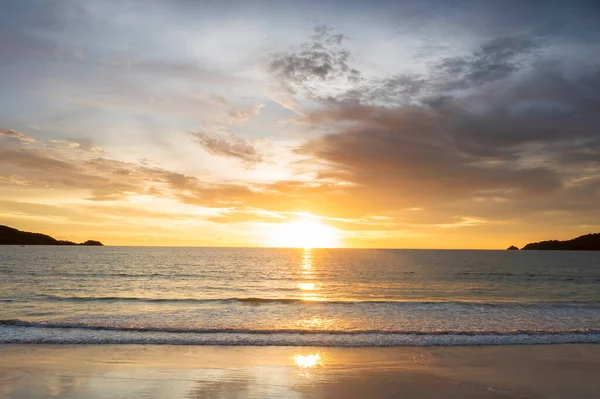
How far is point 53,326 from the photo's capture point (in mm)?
23156

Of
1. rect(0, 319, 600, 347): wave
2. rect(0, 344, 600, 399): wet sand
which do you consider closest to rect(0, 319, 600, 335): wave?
rect(0, 319, 600, 347): wave

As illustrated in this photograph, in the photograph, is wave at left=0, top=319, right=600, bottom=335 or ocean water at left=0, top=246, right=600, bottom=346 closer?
ocean water at left=0, top=246, right=600, bottom=346

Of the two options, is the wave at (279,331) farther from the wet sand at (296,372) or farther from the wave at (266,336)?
the wet sand at (296,372)

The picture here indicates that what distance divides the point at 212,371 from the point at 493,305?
93.2ft

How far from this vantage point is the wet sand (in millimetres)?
12781

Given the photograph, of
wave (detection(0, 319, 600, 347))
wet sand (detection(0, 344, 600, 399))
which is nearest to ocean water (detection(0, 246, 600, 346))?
wave (detection(0, 319, 600, 347))

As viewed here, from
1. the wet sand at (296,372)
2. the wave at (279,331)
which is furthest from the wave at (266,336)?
the wet sand at (296,372)

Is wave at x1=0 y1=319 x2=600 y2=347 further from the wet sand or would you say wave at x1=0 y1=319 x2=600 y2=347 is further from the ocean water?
the wet sand

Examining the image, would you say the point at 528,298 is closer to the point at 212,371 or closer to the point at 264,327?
the point at 264,327

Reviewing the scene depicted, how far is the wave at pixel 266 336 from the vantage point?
19734 millimetres

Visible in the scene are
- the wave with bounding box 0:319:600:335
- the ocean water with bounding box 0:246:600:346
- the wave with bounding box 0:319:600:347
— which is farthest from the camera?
the wave with bounding box 0:319:600:335

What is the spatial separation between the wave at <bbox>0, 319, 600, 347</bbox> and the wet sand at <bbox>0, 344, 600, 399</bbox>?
3.19ft

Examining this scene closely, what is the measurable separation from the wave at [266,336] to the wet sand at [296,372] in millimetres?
974

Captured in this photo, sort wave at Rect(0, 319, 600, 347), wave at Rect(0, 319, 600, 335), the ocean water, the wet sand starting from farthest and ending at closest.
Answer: wave at Rect(0, 319, 600, 335)
the ocean water
wave at Rect(0, 319, 600, 347)
the wet sand
